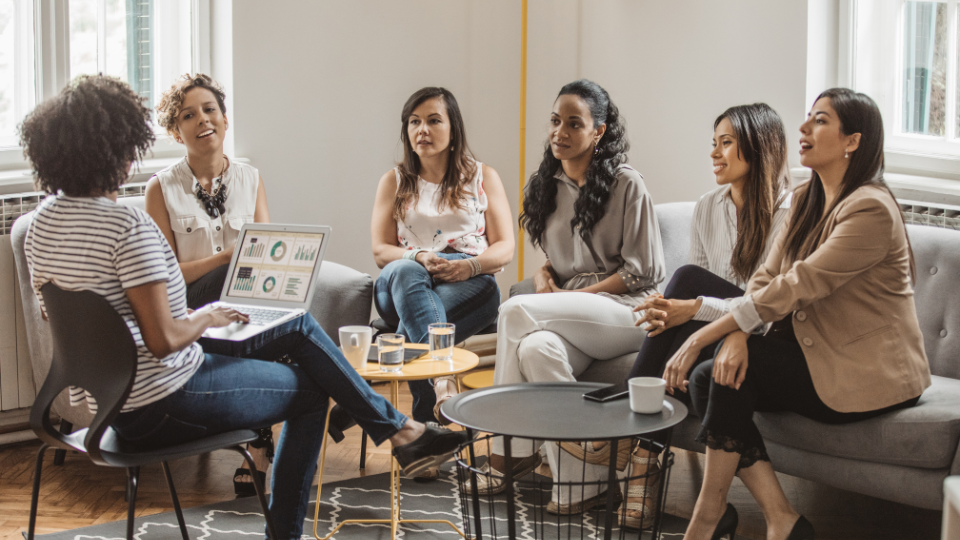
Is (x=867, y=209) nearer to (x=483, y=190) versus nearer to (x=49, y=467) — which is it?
(x=483, y=190)

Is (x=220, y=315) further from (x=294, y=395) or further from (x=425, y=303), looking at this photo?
(x=425, y=303)

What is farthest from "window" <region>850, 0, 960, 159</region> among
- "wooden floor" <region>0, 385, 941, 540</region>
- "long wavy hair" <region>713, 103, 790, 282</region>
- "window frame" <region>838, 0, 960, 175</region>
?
"wooden floor" <region>0, 385, 941, 540</region>

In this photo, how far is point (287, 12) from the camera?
12.2 ft

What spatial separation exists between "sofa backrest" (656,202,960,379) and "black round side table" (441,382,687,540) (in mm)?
1092

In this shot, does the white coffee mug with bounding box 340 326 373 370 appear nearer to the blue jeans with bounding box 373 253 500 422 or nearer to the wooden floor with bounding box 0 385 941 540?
the blue jeans with bounding box 373 253 500 422

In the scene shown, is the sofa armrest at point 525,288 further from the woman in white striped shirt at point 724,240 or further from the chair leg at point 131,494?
the chair leg at point 131,494

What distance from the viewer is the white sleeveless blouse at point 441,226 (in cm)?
315

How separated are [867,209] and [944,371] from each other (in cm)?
73

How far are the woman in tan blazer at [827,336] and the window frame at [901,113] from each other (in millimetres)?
1060

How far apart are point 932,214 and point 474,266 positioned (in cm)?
146

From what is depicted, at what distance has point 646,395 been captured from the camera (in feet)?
5.65

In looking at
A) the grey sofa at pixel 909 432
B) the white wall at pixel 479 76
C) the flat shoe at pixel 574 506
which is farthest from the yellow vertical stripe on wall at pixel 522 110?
the flat shoe at pixel 574 506

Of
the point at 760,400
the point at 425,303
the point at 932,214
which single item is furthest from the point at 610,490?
the point at 932,214

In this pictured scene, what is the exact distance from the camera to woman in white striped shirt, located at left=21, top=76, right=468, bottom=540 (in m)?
1.71
